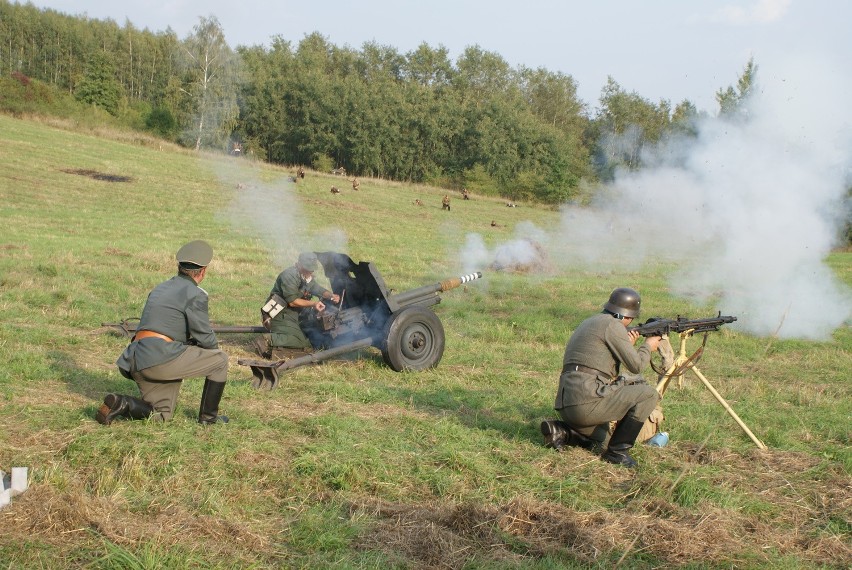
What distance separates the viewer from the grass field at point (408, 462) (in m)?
5.02

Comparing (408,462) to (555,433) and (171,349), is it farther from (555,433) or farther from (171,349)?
(171,349)

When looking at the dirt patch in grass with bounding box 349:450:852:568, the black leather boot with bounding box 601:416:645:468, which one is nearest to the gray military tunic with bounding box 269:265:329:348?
the black leather boot with bounding box 601:416:645:468

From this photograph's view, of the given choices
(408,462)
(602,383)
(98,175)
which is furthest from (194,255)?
(98,175)

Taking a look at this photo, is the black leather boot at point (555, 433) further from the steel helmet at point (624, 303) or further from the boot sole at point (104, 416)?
the boot sole at point (104, 416)

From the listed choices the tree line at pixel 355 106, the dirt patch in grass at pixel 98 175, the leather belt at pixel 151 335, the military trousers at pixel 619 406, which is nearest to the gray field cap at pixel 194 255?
the leather belt at pixel 151 335

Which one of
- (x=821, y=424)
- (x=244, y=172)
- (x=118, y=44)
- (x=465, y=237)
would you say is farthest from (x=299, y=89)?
(x=118, y=44)

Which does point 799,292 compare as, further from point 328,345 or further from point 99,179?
point 99,179

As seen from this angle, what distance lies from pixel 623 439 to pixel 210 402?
11.4ft

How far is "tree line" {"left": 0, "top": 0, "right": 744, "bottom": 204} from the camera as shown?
1988cm

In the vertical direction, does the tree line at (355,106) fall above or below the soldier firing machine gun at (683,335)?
above

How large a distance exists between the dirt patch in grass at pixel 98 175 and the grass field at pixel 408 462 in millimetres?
16025

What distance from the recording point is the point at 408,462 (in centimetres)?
650

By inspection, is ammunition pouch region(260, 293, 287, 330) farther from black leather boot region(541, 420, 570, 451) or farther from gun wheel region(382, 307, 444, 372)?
black leather boot region(541, 420, 570, 451)

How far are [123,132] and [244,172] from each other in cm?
1392
